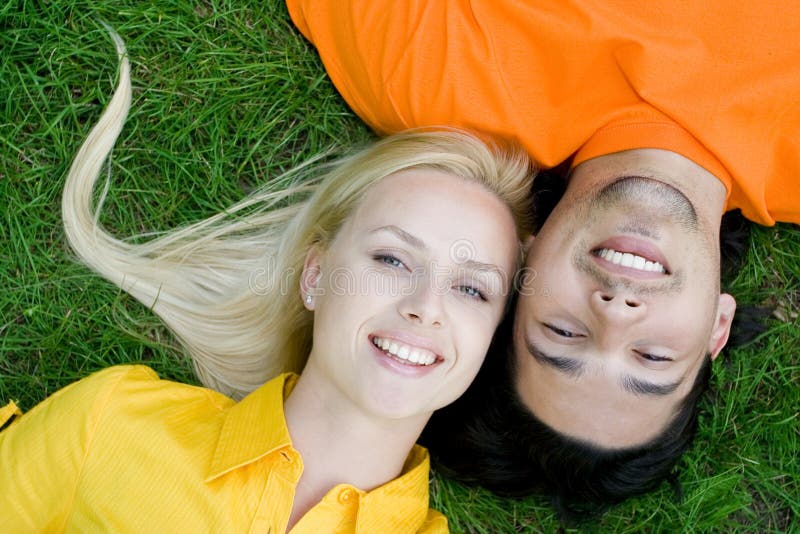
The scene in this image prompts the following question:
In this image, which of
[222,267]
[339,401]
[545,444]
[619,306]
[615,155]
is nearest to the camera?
[619,306]

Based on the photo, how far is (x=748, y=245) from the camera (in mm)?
3670

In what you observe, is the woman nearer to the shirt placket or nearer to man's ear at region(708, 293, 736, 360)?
the shirt placket

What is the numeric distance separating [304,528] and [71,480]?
868mm

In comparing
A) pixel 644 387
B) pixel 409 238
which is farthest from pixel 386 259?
pixel 644 387

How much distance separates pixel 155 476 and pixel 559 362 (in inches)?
60.4

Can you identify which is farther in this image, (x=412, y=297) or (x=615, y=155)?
(x=615, y=155)

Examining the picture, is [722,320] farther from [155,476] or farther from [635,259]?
[155,476]

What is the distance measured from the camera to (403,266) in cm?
276

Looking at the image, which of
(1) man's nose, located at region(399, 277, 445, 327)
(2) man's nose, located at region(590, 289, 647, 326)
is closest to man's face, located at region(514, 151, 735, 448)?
(2) man's nose, located at region(590, 289, 647, 326)

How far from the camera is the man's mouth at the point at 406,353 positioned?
2717mm

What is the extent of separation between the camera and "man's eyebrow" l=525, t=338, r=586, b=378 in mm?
2791

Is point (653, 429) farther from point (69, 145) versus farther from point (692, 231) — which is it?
point (69, 145)

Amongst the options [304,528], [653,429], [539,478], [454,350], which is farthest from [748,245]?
[304,528]

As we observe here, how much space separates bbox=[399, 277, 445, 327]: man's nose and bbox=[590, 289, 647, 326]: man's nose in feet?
1.81
